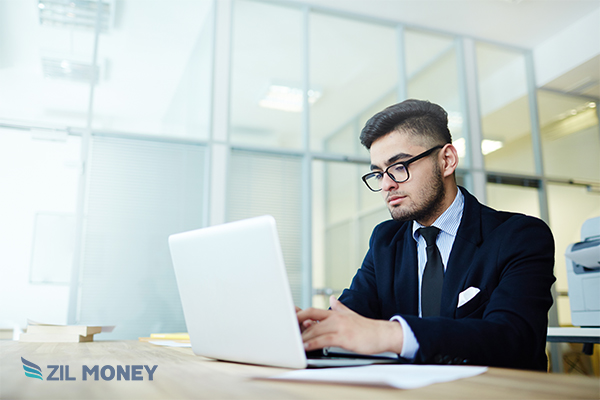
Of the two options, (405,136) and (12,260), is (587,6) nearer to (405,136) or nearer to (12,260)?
(405,136)

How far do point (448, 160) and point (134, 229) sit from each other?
2463mm

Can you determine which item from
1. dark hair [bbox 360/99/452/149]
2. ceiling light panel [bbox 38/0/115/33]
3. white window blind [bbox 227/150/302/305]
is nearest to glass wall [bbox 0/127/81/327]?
ceiling light panel [bbox 38/0/115/33]

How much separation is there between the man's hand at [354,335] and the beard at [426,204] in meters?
0.67

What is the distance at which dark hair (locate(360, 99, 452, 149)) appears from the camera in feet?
4.65

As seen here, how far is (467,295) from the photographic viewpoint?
1.12 m

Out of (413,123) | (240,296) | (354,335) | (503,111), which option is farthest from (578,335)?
(503,111)

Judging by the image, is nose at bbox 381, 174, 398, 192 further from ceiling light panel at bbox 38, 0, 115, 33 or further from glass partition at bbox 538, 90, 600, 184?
glass partition at bbox 538, 90, 600, 184

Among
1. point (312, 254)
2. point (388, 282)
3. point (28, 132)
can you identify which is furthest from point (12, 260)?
point (388, 282)

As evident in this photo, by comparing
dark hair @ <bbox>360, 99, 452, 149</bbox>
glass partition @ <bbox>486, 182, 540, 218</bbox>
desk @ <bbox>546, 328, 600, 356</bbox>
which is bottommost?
desk @ <bbox>546, 328, 600, 356</bbox>

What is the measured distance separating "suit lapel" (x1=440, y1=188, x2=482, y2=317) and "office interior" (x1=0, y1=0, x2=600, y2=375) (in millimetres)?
2424

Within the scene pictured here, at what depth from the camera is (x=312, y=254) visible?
3.65 meters

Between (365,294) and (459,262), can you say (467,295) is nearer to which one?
(459,262)

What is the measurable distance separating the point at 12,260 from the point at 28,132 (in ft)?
2.89

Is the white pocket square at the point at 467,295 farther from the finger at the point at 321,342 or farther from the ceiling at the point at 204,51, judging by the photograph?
the ceiling at the point at 204,51
